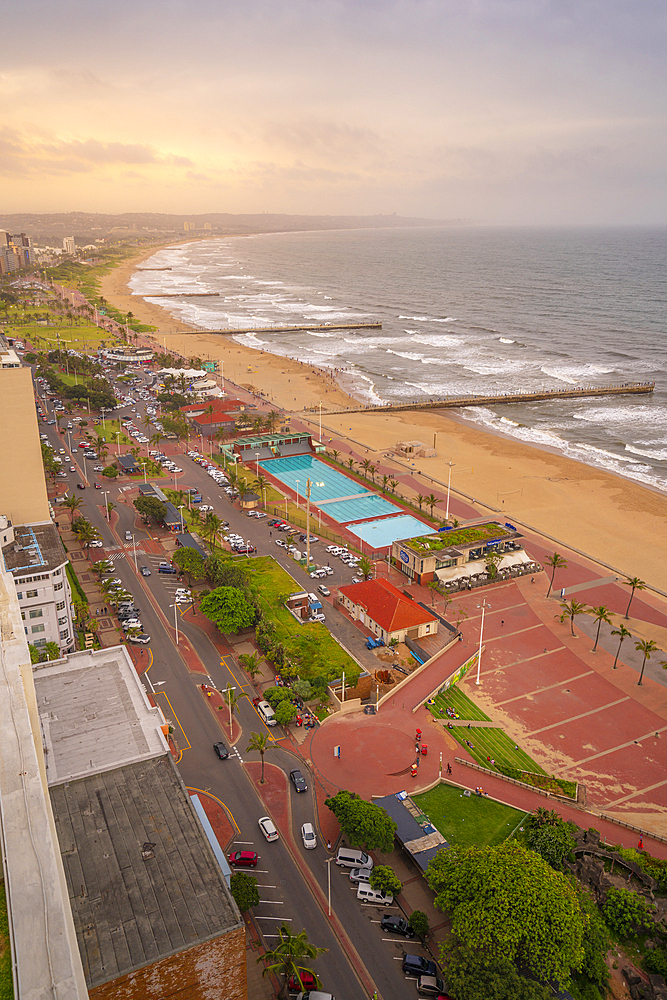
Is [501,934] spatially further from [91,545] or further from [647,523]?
[647,523]

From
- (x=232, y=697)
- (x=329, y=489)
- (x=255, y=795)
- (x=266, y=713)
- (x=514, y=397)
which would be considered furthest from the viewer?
(x=514, y=397)

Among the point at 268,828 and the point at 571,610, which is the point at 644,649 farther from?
the point at 268,828

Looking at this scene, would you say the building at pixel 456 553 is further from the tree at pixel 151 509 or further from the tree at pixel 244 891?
the tree at pixel 244 891

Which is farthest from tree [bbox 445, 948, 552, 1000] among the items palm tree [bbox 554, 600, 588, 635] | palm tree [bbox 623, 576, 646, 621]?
palm tree [bbox 623, 576, 646, 621]

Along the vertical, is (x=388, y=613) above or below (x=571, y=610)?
above

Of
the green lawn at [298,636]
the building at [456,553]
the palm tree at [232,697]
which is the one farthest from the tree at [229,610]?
the building at [456,553]

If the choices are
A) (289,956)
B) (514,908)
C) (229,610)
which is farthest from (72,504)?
(514,908)

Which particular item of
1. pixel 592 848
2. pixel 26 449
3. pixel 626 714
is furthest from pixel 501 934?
pixel 26 449
